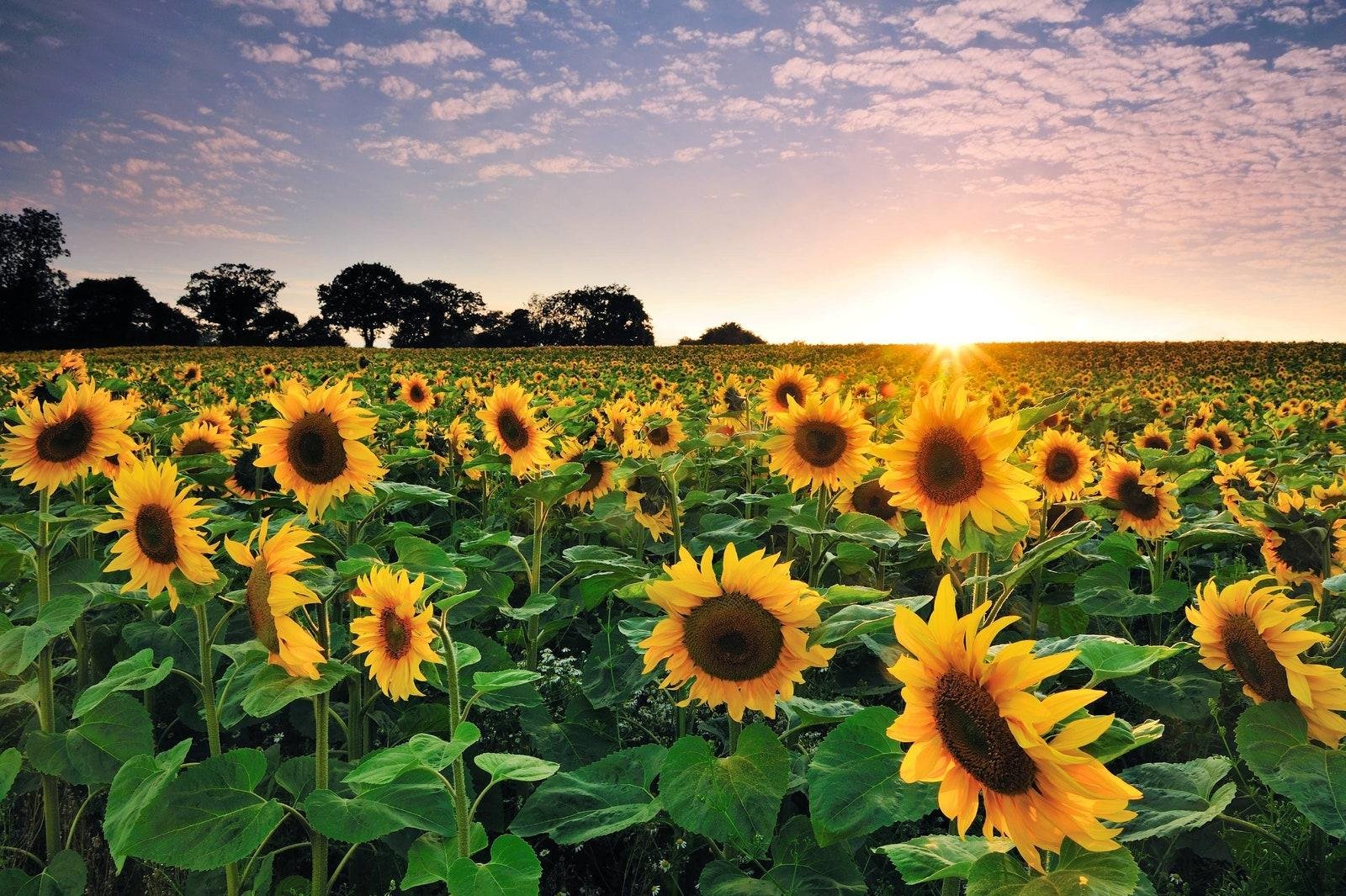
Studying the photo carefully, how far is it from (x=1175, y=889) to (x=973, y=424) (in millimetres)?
1943

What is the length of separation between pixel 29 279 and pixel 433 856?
95824 mm

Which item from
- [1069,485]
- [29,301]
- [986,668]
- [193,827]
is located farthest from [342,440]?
[29,301]

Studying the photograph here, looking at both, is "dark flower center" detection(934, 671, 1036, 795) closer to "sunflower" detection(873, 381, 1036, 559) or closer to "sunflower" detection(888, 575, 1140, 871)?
"sunflower" detection(888, 575, 1140, 871)

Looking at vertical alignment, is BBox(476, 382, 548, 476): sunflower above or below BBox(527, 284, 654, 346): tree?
below

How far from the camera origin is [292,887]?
101 inches

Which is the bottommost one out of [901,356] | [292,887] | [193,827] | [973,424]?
[292,887]

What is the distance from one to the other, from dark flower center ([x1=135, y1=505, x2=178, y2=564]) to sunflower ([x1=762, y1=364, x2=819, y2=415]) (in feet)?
11.9

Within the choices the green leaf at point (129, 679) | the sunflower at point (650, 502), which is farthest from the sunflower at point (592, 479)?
the green leaf at point (129, 679)

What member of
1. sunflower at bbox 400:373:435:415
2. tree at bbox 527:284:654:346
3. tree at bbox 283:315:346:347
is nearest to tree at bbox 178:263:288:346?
tree at bbox 283:315:346:347

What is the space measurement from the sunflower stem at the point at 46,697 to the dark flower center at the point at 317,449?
2.67 ft

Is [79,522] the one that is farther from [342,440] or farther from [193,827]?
[193,827]

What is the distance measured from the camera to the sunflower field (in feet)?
5.40

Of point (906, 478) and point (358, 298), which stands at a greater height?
point (358, 298)

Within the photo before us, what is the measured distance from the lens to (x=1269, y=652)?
2.16 meters
